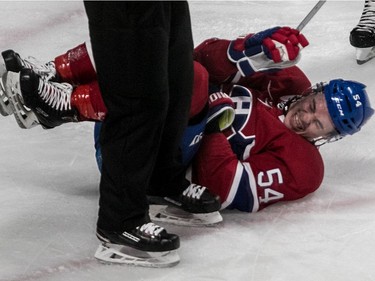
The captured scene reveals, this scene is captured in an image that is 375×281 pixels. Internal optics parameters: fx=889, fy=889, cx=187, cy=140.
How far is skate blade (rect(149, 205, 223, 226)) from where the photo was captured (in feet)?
6.45

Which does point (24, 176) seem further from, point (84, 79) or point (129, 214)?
point (129, 214)

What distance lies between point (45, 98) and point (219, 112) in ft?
1.32

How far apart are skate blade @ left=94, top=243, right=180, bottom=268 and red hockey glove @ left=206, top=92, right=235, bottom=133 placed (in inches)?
14.9

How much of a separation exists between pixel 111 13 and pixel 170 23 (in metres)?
0.13

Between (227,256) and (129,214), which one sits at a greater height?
(129,214)

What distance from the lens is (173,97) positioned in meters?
1.69

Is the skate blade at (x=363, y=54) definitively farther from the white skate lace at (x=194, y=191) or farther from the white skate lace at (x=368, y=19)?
the white skate lace at (x=194, y=191)

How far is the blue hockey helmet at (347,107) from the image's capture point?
6.75 ft

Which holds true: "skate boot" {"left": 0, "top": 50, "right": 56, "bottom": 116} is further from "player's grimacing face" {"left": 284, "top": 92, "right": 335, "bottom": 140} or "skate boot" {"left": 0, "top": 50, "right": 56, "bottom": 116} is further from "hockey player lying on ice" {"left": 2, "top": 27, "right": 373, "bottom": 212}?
"player's grimacing face" {"left": 284, "top": 92, "right": 335, "bottom": 140}

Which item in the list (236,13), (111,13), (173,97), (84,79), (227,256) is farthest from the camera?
(236,13)

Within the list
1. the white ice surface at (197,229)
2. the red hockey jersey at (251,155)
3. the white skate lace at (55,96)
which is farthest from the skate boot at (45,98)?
the red hockey jersey at (251,155)

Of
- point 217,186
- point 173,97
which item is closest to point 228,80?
point 217,186

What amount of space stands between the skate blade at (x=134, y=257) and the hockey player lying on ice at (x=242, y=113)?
0.28 meters

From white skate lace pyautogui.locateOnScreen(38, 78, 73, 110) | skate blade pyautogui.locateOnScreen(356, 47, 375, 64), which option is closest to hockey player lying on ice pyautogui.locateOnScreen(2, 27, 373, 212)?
white skate lace pyautogui.locateOnScreen(38, 78, 73, 110)
